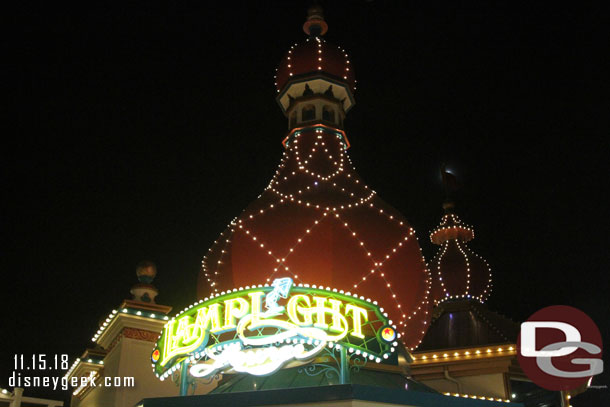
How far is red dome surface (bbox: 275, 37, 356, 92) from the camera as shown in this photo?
67.6 ft

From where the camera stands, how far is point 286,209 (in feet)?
58.9

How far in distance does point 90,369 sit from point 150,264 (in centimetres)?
311

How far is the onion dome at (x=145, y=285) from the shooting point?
2017 centimetres

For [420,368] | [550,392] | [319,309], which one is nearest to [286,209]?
[319,309]

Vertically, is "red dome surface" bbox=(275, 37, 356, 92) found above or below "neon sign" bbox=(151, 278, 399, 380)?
above

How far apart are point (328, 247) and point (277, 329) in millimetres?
2326

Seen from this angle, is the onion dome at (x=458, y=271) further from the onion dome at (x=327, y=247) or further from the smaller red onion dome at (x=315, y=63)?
the smaller red onion dome at (x=315, y=63)

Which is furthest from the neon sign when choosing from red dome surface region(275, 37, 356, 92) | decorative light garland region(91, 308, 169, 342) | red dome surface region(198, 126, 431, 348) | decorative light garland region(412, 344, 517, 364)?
red dome surface region(275, 37, 356, 92)

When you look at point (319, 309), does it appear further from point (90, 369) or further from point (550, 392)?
point (550, 392)

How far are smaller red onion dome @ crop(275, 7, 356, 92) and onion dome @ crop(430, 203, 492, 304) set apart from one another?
6141mm

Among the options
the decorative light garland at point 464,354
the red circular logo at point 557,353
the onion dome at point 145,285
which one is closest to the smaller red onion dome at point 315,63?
the onion dome at point 145,285

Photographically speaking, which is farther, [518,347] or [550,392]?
[550,392]

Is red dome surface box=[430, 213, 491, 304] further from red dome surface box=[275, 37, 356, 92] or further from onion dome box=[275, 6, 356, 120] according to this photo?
red dome surface box=[275, 37, 356, 92]

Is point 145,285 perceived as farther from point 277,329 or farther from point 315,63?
point 315,63
